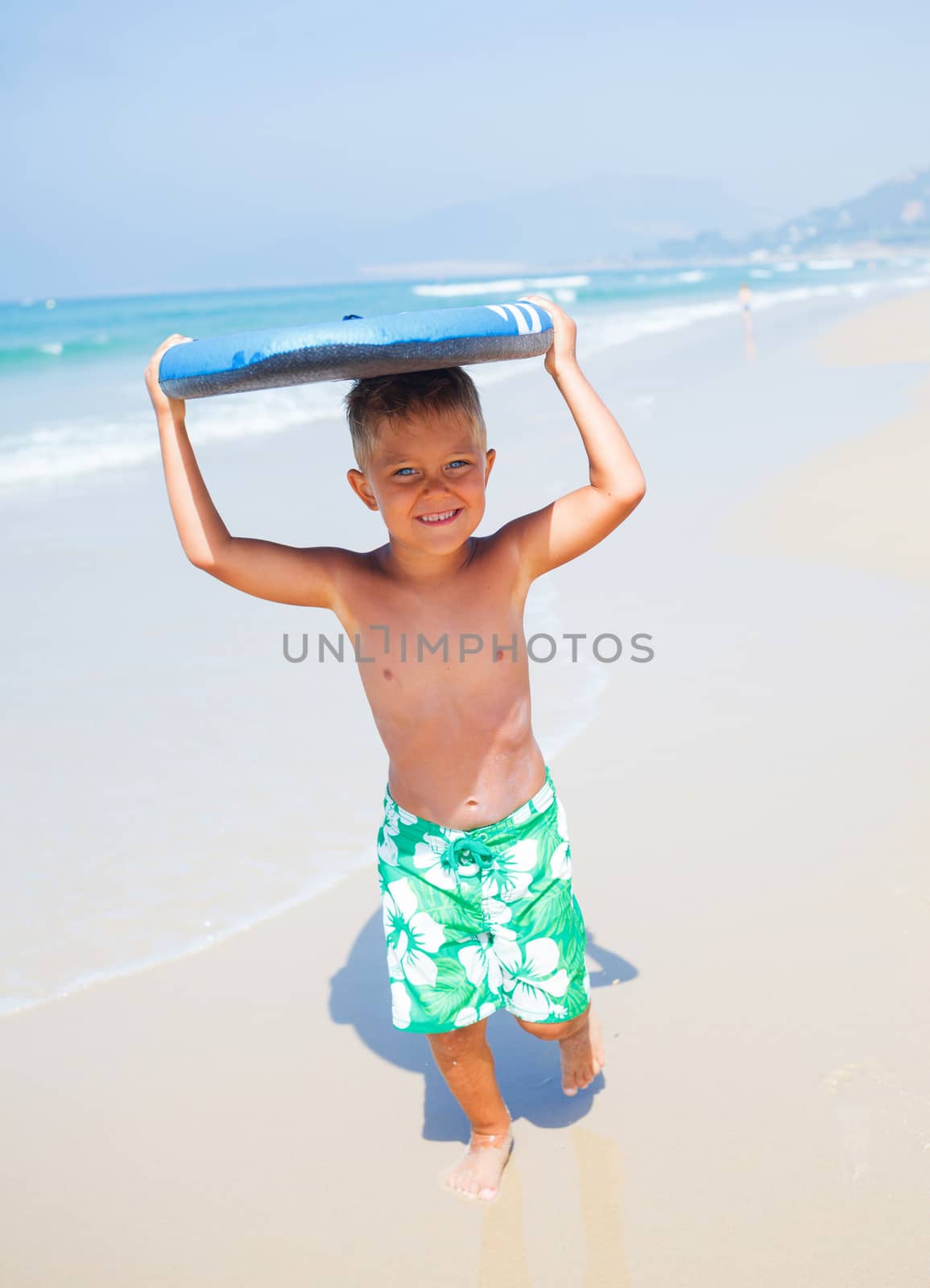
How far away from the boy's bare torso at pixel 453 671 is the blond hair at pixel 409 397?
0.28 metres

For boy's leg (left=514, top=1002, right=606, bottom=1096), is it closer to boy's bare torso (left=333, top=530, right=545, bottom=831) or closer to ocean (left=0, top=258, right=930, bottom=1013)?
boy's bare torso (left=333, top=530, right=545, bottom=831)

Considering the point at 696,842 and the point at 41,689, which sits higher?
the point at 41,689

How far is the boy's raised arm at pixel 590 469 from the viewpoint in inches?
83.1

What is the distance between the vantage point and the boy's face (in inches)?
79.7

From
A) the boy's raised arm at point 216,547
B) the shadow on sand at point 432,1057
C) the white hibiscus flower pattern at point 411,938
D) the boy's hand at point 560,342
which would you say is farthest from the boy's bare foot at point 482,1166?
the boy's hand at point 560,342

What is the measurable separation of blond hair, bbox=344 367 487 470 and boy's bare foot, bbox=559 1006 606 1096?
1.22 m

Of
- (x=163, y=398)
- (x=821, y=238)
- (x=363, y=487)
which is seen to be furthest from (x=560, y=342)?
(x=821, y=238)

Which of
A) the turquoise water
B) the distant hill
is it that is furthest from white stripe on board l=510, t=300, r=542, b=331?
the distant hill

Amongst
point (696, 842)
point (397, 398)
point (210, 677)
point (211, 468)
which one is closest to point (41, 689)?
point (210, 677)

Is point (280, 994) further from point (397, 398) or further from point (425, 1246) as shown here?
point (397, 398)

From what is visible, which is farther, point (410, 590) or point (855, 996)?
point (855, 996)

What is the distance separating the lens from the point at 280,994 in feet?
9.23

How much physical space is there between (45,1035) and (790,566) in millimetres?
3975

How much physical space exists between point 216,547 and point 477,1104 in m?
1.19
